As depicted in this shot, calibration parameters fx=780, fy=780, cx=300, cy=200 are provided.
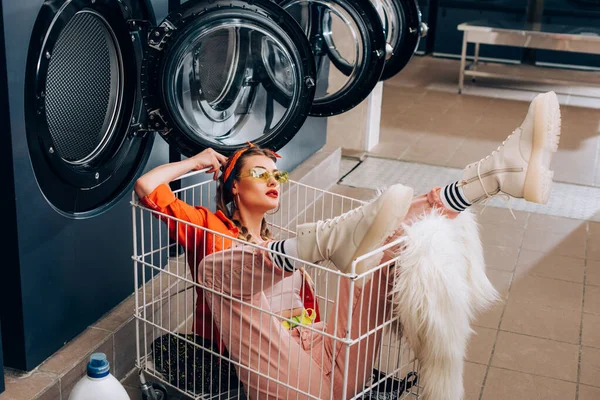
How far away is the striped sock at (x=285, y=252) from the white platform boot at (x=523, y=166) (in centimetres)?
46

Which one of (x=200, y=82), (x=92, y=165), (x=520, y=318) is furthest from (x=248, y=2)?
(x=520, y=318)

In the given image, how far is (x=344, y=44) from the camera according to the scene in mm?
3002

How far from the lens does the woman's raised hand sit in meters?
2.17

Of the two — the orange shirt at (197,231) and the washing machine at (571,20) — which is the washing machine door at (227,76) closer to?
the orange shirt at (197,231)

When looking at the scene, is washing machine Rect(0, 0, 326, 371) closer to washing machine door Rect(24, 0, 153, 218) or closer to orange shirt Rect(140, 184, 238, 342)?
washing machine door Rect(24, 0, 153, 218)

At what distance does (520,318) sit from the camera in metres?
2.99

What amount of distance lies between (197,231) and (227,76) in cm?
69

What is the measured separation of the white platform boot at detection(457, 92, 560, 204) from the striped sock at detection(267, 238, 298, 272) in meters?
0.46

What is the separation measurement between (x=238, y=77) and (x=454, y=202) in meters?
0.98

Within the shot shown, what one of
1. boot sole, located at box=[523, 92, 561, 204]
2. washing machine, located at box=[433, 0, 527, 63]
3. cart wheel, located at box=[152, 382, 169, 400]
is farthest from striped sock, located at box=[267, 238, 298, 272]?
washing machine, located at box=[433, 0, 527, 63]

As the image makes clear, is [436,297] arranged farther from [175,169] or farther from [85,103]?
[85,103]

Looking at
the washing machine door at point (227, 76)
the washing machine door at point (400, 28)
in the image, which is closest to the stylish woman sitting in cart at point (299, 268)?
the washing machine door at point (227, 76)

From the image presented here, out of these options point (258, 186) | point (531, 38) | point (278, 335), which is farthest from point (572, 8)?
point (278, 335)

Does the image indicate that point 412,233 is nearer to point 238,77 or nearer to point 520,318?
point 238,77
